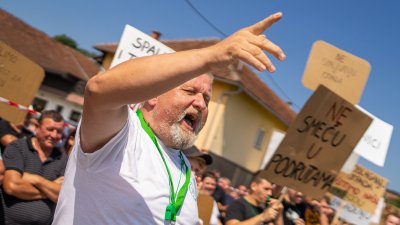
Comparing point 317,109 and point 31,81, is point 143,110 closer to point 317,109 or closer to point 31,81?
point 317,109

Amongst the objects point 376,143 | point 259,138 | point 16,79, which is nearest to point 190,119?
point 16,79

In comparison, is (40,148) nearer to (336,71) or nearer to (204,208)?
(204,208)

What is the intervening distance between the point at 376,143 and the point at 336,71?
1963 millimetres

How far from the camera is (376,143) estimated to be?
6203mm

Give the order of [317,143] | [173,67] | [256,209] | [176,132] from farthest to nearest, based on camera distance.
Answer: [317,143] → [256,209] → [176,132] → [173,67]

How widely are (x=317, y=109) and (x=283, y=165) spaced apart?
0.68m

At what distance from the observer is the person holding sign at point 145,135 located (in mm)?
1360

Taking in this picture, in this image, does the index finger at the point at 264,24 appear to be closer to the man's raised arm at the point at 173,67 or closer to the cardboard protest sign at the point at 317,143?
the man's raised arm at the point at 173,67

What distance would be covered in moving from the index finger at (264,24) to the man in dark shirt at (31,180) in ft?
8.89

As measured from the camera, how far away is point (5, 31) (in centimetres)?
2803

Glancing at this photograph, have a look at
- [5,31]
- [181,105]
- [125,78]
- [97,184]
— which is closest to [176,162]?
[181,105]

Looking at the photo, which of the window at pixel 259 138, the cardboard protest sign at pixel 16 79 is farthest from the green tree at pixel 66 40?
the cardboard protest sign at pixel 16 79

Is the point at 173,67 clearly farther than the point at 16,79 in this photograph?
No

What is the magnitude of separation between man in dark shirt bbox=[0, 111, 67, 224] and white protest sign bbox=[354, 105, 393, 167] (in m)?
4.30
